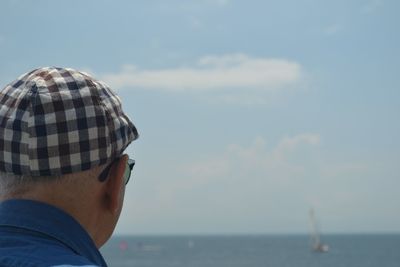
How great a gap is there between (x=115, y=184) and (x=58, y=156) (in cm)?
17

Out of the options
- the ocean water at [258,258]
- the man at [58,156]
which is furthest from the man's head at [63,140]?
the ocean water at [258,258]

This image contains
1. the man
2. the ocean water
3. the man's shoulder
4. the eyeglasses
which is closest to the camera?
the man's shoulder

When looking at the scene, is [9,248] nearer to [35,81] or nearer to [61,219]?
[61,219]

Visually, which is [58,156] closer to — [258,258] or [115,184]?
[115,184]

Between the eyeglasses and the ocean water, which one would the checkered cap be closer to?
the eyeglasses

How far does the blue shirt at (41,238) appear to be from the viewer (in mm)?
1229

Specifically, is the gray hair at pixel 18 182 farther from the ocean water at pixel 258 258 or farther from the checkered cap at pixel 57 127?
the ocean water at pixel 258 258

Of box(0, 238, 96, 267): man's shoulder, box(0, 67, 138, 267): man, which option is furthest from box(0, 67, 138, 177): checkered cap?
box(0, 238, 96, 267): man's shoulder

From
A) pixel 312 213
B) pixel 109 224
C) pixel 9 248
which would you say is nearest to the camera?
pixel 9 248

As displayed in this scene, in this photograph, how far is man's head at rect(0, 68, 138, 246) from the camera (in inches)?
53.3

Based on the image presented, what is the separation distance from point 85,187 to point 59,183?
56 millimetres

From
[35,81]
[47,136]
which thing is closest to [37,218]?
[47,136]

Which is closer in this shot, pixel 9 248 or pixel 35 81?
pixel 9 248

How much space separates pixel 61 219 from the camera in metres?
1.37
